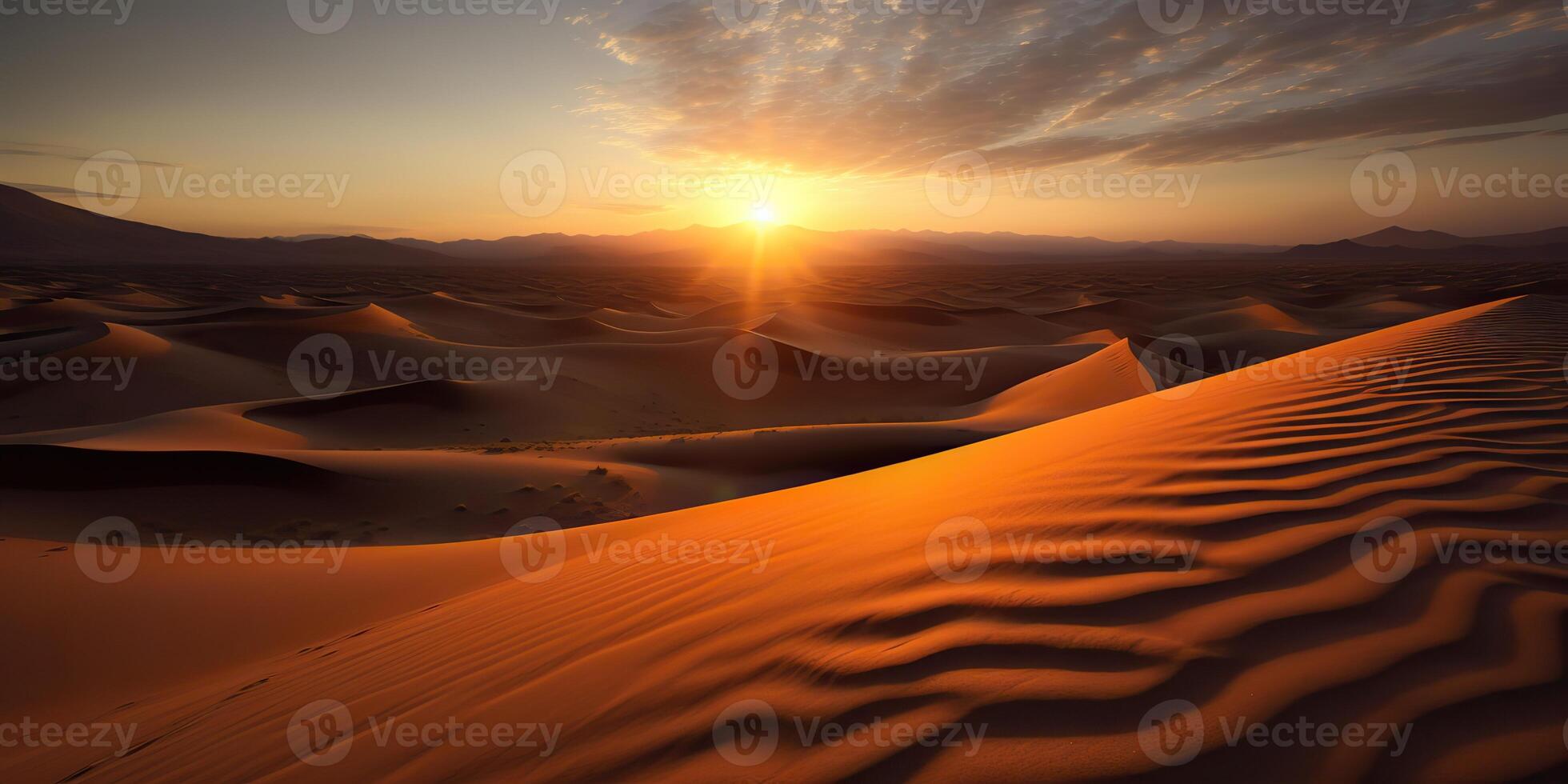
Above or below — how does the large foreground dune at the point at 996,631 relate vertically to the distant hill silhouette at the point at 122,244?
below

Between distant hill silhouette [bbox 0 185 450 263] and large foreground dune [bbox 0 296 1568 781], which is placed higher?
distant hill silhouette [bbox 0 185 450 263]

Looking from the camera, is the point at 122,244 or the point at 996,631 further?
the point at 122,244

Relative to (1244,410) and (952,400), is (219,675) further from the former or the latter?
(952,400)

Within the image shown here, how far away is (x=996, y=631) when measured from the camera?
1.84 m

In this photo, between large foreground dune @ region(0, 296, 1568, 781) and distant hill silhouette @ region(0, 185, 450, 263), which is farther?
distant hill silhouette @ region(0, 185, 450, 263)

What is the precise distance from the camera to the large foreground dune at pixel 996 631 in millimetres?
1425

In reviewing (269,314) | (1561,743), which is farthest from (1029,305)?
(1561,743)

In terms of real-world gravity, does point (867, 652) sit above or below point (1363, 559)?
below

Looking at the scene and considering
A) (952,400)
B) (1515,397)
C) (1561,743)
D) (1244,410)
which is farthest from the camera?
(952,400)

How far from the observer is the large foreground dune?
142 centimetres

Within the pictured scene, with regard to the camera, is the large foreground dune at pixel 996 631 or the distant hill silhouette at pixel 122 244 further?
the distant hill silhouette at pixel 122 244

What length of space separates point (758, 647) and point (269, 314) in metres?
28.6

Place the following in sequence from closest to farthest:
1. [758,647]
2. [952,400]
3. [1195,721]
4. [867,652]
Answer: [1195,721] < [867,652] < [758,647] < [952,400]

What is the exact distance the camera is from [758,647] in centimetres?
211
